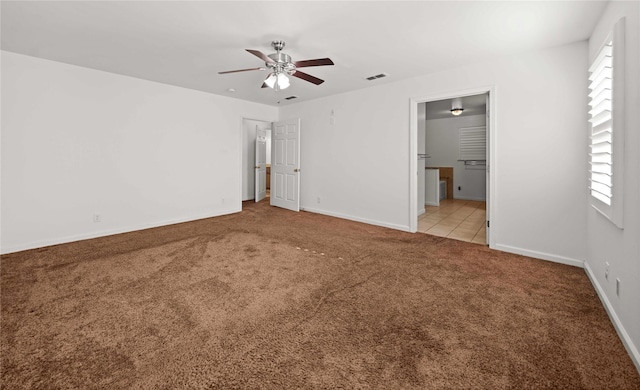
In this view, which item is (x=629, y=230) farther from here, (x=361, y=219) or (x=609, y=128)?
(x=361, y=219)

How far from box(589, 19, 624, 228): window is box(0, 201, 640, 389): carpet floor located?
83cm

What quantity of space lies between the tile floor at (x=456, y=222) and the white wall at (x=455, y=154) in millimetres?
1167

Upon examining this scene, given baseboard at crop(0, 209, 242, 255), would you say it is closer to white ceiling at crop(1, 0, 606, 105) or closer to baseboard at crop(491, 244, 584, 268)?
white ceiling at crop(1, 0, 606, 105)

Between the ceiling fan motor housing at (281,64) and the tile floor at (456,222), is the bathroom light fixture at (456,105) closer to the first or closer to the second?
the tile floor at (456,222)

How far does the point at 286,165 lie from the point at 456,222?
11.8ft

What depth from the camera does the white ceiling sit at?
2279 mm

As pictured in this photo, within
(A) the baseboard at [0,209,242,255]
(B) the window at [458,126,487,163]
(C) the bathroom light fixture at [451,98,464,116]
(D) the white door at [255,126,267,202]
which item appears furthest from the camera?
(B) the window at [458,126,487,163]

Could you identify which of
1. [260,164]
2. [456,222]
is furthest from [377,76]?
[260,164]

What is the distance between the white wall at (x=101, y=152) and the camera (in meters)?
3.28

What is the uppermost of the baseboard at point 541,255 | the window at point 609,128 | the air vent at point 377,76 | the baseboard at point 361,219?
the air vent at point 377,76

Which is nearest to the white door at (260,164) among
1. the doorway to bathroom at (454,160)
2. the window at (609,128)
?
the doorway to bathroom at (454,160)

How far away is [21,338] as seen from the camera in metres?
1.65

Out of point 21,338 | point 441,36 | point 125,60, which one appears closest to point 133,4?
point 125,60

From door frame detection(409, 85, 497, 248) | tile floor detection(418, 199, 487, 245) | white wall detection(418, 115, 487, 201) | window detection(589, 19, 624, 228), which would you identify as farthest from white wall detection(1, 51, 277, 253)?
white wall detection(418, 115, 487, 201)
